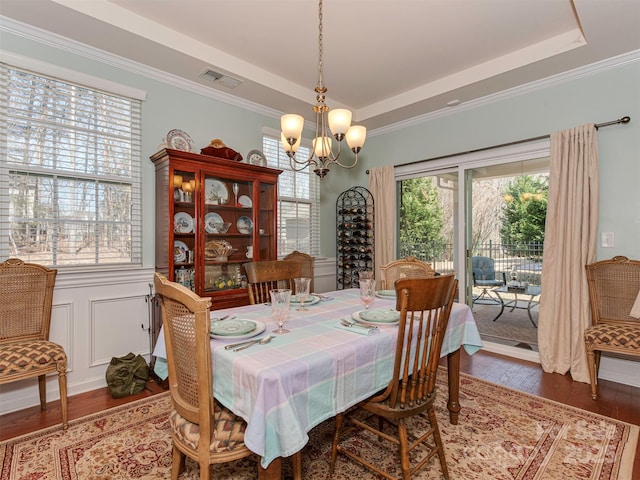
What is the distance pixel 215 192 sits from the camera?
3.18 meters

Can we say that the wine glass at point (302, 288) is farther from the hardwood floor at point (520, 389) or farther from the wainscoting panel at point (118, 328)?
the wainscoting panel at point (118, 328)

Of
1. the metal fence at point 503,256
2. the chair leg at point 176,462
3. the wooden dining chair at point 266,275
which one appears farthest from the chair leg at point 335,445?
the metal fence at point 503,256

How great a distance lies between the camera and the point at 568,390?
270 centimetres

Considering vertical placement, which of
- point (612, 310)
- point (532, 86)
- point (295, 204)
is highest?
point (532, 86)

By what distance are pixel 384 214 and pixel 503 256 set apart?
143 centimetres

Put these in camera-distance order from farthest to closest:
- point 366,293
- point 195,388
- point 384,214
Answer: point 384,214 → point 366,293 → point 195,388

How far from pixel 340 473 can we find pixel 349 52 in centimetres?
311

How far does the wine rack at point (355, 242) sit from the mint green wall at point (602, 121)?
1359 mm

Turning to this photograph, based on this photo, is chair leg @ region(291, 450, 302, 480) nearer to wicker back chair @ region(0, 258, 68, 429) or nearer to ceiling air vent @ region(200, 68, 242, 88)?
wicker back chair @ region(0, 258, 68, 429)

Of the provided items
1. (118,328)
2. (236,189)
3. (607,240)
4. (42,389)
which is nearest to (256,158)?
(236,189)

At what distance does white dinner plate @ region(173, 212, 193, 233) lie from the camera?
9.59 ft

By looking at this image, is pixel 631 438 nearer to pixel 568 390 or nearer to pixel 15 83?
pixel 568 390

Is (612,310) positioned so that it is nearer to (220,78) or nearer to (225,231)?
(225,231)

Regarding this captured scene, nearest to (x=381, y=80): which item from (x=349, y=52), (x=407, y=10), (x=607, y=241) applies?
(x=349, y=52)
